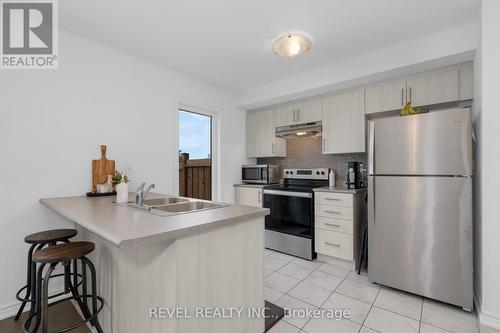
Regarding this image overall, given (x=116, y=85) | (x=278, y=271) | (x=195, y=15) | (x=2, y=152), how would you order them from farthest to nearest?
(x=278, y=271) < (x=116, y=85) < (x=195, y=15) < (x=2, y=152)

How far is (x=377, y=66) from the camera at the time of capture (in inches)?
102

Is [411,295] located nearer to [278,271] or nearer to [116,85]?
Result: [278,271]

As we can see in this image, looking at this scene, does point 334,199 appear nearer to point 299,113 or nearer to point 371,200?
point 371,200

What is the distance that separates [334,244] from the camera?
2.86m

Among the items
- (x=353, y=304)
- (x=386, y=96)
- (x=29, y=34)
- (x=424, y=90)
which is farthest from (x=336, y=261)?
(x=29, y=34)

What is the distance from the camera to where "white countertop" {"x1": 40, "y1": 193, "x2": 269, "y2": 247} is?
966mm

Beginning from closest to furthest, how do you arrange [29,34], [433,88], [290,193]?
[29,34], [433,88], [290,193]

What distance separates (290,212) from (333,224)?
613mm

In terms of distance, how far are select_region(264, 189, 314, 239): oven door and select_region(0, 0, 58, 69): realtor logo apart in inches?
110

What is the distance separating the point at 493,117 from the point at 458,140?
0.85 ft

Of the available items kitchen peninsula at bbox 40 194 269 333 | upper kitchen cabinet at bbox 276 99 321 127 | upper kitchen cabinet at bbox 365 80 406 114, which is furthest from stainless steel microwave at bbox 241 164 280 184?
kitchen peninsula at bbox 40 194 269 333

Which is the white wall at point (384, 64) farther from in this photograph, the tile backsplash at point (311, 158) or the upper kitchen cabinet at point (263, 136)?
the tile backsplash at point (311, 158)

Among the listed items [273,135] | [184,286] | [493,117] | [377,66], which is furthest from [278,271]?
[377,66]

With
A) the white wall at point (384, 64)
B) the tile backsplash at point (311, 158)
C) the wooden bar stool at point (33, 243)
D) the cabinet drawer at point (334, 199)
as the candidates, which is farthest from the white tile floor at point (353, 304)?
the white wall at point (384, 64)
